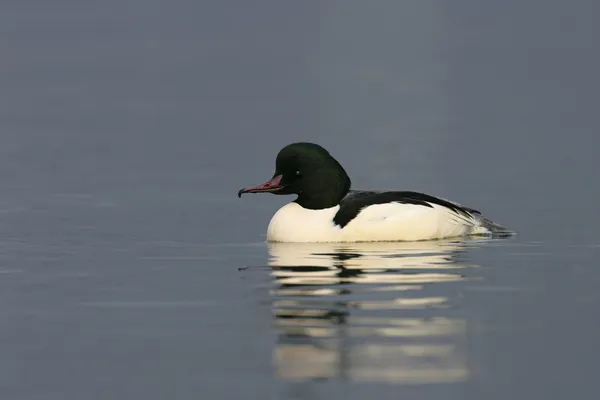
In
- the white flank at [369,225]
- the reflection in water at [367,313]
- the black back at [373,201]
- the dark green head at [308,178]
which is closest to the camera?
the reflection in water at [367,313]

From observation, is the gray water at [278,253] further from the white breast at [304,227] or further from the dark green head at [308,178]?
the dark green head at [308,178]

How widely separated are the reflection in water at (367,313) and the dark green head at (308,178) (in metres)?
0.79

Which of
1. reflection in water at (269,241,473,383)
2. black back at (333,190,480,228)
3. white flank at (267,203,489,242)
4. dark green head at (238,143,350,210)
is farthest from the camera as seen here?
dark green head at (238,143,350,210)

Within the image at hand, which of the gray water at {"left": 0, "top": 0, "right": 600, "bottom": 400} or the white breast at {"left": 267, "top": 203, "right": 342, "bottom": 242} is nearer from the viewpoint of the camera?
the gray water at {"left": 0, "top": 0, "right": 600, "bottom": 400}

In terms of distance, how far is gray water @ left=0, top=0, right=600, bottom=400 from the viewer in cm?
1027

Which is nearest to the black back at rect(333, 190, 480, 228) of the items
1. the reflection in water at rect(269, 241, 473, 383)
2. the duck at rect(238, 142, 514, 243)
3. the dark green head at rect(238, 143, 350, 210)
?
the duck at rect(238, 142, 514, 243)

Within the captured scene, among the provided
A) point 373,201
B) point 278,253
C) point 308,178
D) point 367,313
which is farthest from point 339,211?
point 367,313

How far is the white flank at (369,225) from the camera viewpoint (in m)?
16.8

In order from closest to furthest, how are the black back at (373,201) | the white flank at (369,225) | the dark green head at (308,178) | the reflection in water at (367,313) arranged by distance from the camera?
the reflection in water at (367,313) < the white flank at (369,225) < the black back at (373,201) < the dark green head at (308,178)

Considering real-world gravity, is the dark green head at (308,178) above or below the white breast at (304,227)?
above

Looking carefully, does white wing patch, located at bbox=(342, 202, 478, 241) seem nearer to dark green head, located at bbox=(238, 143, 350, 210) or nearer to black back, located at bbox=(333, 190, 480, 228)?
black back, located at bbox=(333, 190, 480, 228)

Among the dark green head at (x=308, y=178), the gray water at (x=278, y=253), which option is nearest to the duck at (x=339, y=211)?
the dark green head at (x=308, y=178)

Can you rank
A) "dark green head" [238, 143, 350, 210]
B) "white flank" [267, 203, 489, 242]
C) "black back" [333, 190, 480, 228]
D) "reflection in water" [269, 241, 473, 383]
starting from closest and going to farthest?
"reflection in water" [269, 241, 473, 383] < "white flank" [267, 203, 489, 242] < "black back" [333, 190, 480, 228] < "dark green head" [238, 143, 350, 210]

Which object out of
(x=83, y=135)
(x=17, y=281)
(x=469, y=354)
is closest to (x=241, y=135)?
(x=83, y=135)
